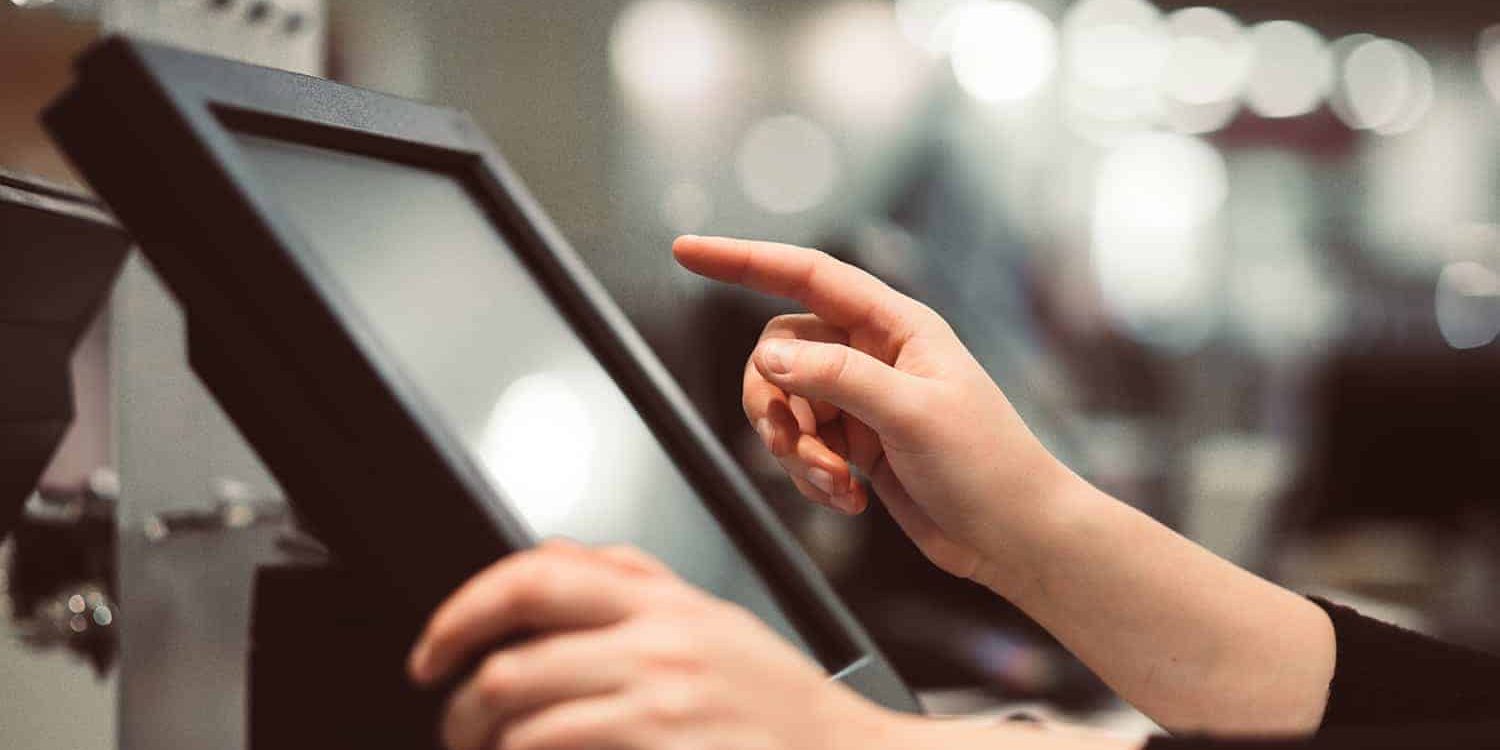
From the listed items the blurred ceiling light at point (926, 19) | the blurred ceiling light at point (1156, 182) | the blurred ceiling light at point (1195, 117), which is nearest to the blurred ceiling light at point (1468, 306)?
the blurred ceiling light at point (1156, 182)

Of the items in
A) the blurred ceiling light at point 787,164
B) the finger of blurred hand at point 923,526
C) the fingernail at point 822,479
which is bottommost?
the finger of blurred hand at point 923,526

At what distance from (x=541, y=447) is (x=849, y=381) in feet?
0.75

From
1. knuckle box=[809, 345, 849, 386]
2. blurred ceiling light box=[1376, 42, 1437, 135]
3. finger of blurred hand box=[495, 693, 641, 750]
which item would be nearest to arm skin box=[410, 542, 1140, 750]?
finger of blurred hand box=[495, 693, 641, 750]

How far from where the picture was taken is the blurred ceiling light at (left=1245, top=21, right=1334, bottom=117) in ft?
16.7

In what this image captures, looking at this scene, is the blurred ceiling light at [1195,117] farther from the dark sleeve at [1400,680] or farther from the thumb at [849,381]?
the thumb at [849,381]

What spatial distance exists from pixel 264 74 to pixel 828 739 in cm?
33

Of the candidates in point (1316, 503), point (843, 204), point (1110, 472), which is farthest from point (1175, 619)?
point (843, 204)

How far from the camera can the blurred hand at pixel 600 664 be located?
0.39 meters

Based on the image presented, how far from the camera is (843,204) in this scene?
15.7 feet

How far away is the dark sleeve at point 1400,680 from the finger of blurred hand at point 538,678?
51 centimetres

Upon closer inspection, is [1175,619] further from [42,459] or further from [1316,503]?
[1316,503]

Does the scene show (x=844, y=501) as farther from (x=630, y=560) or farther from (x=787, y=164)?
(x=787, y=164)

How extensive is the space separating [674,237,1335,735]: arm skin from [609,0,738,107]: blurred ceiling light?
3.92m

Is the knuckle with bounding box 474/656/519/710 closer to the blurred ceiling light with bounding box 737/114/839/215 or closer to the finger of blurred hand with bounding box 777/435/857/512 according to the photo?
the finger of blurred hand with bounding box 777/435/857/512
